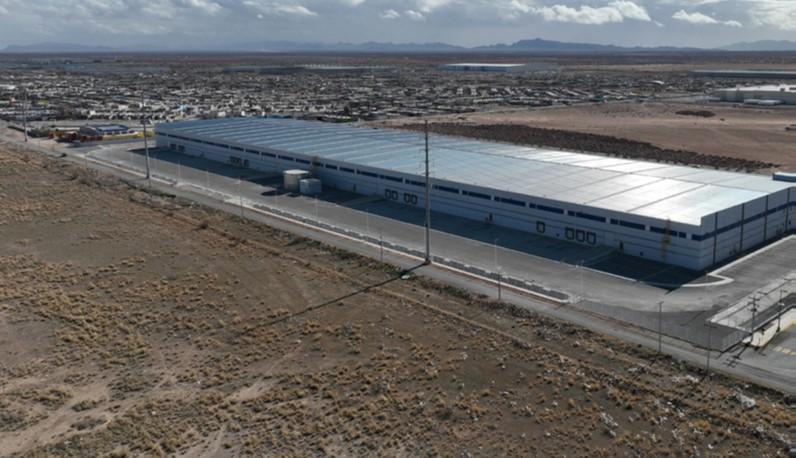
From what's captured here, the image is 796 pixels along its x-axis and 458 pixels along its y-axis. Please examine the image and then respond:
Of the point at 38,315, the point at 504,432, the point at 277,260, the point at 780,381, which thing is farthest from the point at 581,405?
→ the point at 38,315

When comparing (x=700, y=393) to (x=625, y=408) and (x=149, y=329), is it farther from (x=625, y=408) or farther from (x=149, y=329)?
(x=149, y=329)

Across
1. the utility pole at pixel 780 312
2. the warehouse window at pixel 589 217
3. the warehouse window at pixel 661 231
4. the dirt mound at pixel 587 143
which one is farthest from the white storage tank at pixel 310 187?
the dirt mound at pixel 587 143

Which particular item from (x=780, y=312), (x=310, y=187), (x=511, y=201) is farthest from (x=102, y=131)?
(x=780, y=312)

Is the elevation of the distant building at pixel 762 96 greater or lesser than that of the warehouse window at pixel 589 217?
greater

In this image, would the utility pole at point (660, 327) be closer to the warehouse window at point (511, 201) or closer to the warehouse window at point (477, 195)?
the warehouse window at point (511, 201)

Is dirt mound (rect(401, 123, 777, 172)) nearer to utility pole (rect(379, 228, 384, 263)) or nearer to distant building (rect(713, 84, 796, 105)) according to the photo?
utility pole (rect(379, 228, 384, 263))

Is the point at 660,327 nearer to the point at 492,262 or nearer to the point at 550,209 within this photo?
the point at 492,262
